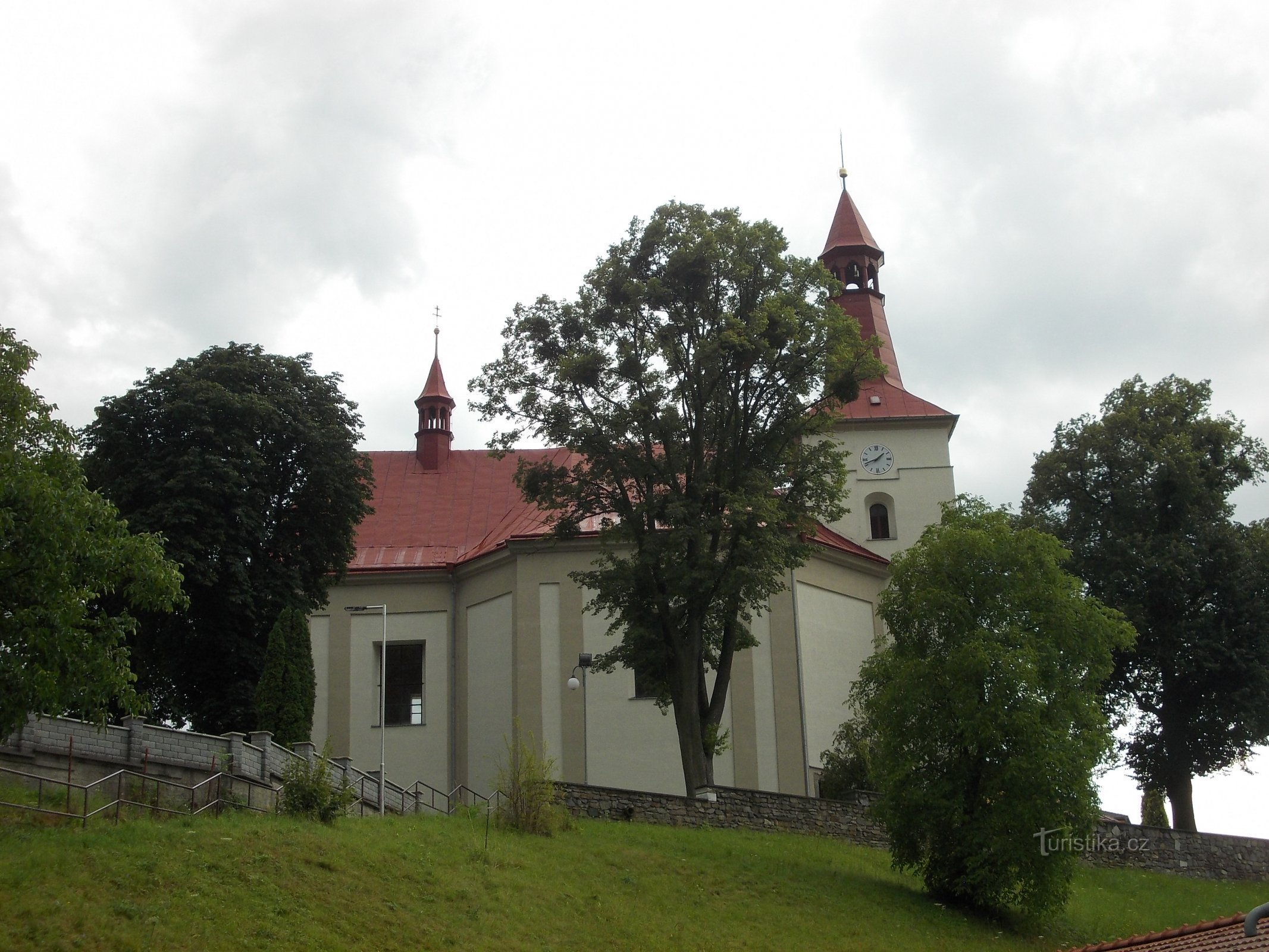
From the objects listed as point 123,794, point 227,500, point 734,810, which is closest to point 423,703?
point 227,500

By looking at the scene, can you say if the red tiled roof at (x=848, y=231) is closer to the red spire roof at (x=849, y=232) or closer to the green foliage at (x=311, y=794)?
the red spire roof at (x=849, y=232)

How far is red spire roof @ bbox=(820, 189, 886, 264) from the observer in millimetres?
41781

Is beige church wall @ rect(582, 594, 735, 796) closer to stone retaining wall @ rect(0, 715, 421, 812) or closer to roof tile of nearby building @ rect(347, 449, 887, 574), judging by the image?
roof tile of nearby building @ rect(347, 449, 887, 574)

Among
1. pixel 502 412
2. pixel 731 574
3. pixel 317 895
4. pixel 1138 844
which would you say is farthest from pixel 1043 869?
pixel 502 412

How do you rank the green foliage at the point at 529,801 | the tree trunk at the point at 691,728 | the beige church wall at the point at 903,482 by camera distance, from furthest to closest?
the beige church wall at the point at 903,482 < the tree trunk at the point at 691,728 < the green foliage at the point at 529,801

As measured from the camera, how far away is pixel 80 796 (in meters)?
18.3

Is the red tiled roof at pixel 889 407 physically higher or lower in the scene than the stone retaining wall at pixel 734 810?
higher

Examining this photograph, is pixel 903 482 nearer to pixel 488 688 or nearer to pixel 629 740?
pixel 629 740

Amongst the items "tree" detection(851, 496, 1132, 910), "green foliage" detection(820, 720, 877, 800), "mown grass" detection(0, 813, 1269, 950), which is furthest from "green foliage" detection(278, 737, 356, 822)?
"green foliage" detection(820, 720, 877, 800)

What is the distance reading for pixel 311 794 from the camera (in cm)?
2061

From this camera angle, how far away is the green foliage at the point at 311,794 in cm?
2055

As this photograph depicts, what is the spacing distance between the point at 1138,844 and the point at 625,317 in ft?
55.1

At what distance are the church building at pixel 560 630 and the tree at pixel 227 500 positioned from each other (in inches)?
184
